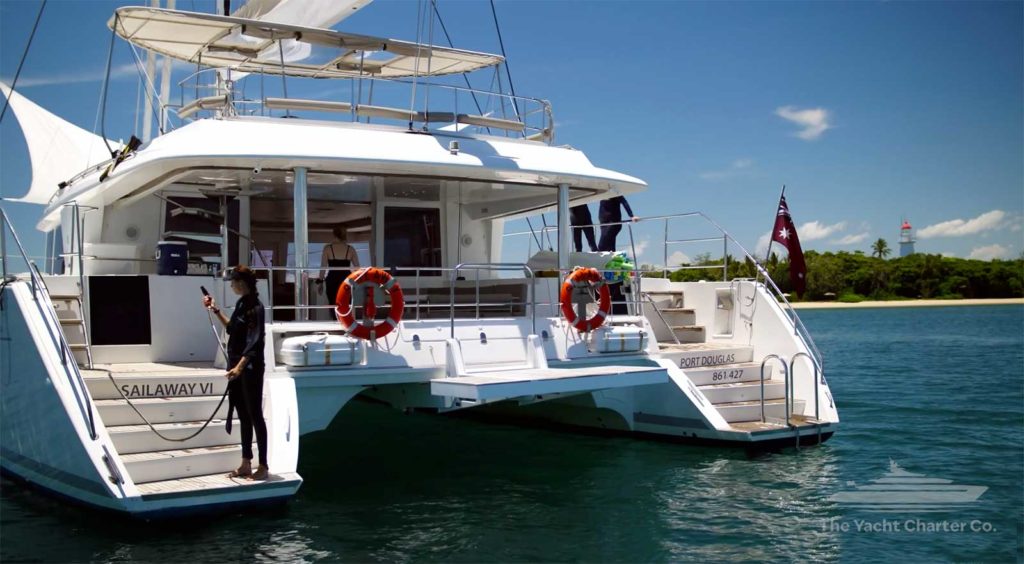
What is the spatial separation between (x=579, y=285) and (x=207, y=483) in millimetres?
4439

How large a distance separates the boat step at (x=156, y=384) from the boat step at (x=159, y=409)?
0.20 feet

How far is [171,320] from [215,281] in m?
0.58

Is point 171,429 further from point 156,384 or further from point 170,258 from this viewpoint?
point 170,258

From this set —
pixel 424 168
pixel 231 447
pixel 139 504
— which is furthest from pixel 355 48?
pixel 139 504

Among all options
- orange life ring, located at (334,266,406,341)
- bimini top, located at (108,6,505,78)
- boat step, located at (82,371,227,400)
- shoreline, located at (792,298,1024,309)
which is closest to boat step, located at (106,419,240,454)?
boat step, located at (82,371,227,400)

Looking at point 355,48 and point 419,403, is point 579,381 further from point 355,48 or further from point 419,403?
point 355,48

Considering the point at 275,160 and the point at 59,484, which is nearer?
the point at 59,484

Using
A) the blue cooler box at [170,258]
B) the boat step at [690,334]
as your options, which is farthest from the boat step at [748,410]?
the blue cooler box at [170,258]

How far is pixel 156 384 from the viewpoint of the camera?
7.63 m

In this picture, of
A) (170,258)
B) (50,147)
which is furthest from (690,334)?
(50,147)

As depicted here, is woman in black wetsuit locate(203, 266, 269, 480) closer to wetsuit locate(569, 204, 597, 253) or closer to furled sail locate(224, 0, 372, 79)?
furled sail locate(224, 0, 372, 79)

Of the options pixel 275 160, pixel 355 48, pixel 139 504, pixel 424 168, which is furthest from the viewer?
pixel 355 48

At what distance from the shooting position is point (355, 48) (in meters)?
11.5

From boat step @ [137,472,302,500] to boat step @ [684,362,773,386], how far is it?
525 centimetres
